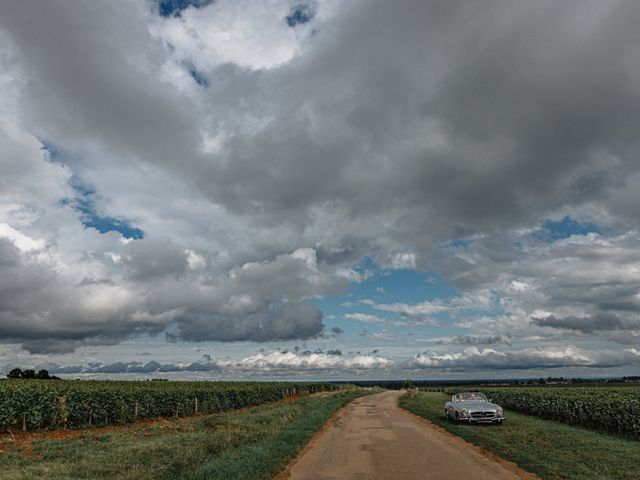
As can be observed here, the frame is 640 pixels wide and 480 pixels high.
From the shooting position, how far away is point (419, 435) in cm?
1847

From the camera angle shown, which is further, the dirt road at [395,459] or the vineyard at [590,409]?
the vineyard at [590,409]

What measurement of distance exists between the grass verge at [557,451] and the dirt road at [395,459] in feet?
2.23

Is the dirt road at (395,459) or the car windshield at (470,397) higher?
the car windshield at (470,397)

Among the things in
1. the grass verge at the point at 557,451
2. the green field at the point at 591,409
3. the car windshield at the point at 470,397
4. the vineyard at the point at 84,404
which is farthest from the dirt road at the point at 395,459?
the vineyard at the point at 84,404

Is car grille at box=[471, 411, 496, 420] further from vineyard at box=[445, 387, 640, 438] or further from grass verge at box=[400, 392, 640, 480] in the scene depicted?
vineyard at box=[445, 387, 640, 438]

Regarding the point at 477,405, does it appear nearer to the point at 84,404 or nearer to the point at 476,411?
the point at 476,411

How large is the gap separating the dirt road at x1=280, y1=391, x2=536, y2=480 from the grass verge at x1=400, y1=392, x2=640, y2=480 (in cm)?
68

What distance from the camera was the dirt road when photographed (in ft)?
35.6

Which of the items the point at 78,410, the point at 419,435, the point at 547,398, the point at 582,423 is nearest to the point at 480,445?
the point at 419,435

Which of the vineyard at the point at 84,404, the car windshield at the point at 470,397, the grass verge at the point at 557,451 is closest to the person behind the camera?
the grass verge at the point at 557,451

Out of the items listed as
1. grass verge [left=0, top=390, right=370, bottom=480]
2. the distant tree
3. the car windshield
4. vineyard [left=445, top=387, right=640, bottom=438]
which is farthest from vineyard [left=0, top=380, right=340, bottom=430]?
the distant tree

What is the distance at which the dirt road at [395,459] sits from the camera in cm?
1085

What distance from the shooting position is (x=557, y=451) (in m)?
14.6

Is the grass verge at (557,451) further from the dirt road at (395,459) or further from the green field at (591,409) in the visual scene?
the green field at (591,409)
